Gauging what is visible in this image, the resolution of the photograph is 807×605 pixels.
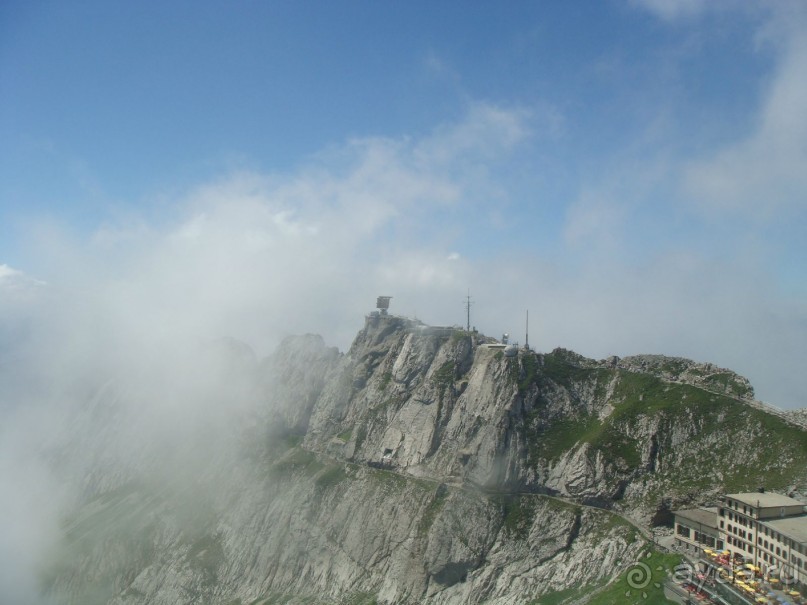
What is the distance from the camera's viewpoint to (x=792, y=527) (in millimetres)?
83250

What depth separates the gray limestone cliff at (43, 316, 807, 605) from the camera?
115 meters

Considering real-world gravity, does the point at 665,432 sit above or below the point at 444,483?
above

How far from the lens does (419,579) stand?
129 metres

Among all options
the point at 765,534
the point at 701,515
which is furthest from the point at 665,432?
the point at 765,534

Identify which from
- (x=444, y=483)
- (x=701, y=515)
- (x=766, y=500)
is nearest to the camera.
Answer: (x=766, y=500)

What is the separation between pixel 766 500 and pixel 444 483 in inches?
2805

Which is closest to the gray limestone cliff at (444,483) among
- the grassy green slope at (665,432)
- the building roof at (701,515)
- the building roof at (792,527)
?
the grassy green slope at (665,432)

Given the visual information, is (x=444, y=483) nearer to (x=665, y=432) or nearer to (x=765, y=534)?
(x=665, y=432)

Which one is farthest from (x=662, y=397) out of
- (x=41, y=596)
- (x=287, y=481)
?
(x=41, y=596)

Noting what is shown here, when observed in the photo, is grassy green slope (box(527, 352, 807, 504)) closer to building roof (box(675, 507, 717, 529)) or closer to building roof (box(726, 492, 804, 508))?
building roof (box(675, 507, 717, 529))

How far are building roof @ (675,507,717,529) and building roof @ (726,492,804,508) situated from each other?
7388 millimetres

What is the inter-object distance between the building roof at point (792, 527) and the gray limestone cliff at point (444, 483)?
14.8 m

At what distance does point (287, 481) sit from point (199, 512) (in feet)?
108

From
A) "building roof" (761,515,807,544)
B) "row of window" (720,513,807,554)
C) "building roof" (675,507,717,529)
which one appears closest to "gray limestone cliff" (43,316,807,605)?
"building roof" (675,507,717,529)
